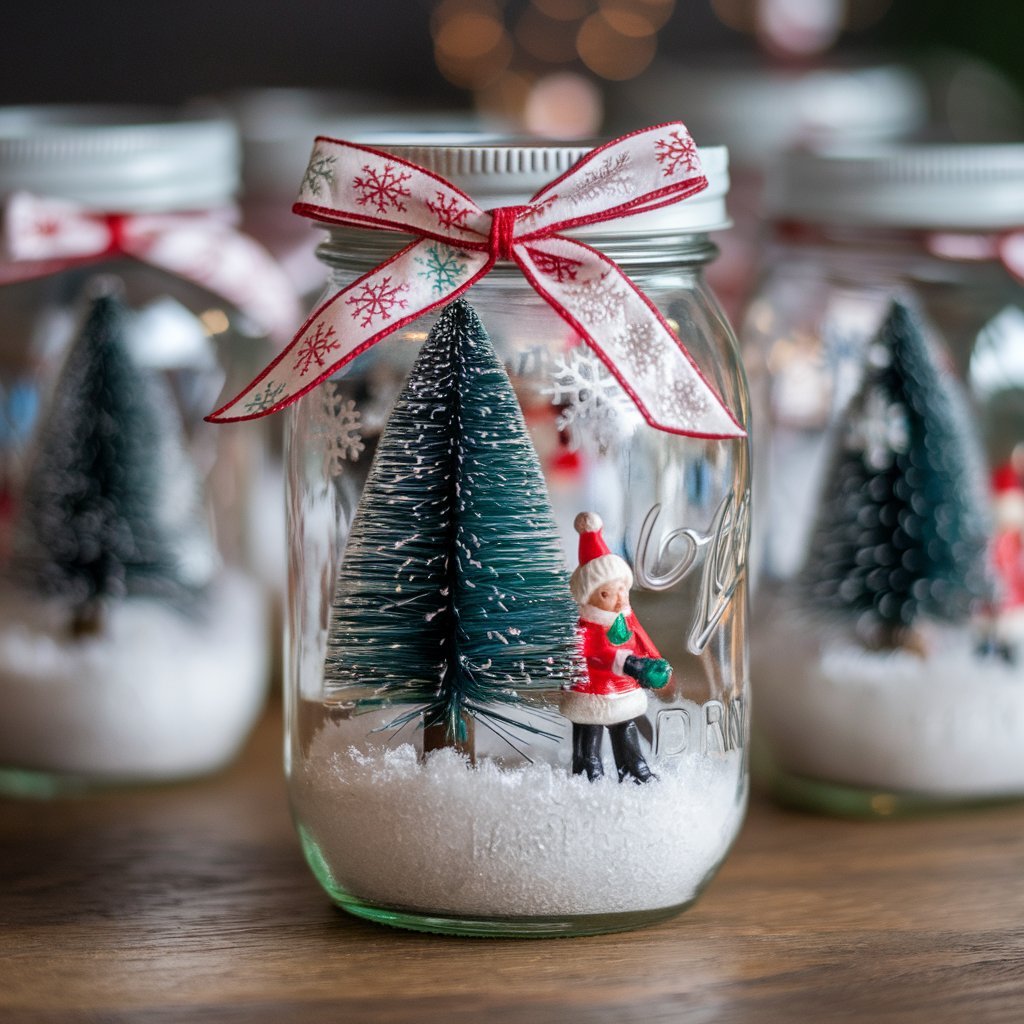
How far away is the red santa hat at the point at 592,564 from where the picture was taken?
2.38 ft

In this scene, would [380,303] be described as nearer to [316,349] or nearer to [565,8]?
[316,349]

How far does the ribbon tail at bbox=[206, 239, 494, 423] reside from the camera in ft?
2.33

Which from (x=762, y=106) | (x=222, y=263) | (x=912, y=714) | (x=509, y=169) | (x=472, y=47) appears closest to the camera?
(x=509, y=169)

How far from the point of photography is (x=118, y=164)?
0.98m

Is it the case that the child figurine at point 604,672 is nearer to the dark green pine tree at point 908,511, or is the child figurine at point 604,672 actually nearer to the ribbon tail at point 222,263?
the dark green pine tree at point 908,511

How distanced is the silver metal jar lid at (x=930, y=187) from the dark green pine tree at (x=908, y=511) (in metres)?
0.06

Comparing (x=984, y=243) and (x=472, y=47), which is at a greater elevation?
(x=472, y=47)

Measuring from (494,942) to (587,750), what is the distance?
10 centimetres

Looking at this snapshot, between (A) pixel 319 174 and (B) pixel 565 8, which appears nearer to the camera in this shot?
(A) pixel 319 174

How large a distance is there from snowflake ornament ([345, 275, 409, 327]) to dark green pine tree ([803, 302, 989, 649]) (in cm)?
34

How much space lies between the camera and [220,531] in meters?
1.06

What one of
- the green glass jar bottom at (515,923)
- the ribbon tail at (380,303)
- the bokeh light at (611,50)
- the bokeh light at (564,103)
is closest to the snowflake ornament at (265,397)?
the ribbon tail at (380,303)

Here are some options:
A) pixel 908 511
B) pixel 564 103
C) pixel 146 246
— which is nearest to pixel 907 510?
pixel 908 511

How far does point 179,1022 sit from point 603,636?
24cm
